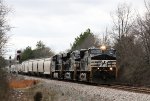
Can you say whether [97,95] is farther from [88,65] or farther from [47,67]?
[47,67]

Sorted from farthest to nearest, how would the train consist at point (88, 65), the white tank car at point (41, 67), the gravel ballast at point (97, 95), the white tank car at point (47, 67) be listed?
the white tank car at point (41, 67) → the white tank car at point (47, 67) → the train consist at point (88, 65) → the gravel ballast at point (97, 95)

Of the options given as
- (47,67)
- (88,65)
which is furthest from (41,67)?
(88,65)

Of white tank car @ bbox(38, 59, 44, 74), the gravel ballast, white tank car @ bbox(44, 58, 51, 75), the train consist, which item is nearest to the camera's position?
the gravel ballast

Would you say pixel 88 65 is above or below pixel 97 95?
above

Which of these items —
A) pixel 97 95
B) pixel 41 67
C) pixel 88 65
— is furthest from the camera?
pixel 41 67

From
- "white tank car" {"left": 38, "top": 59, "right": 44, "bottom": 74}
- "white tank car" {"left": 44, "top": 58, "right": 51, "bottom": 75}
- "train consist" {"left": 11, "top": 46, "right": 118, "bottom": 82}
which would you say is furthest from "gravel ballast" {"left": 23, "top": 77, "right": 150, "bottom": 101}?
"white tank car" {"left": 38, "top": 59, "right": 44, "bottom": 74}

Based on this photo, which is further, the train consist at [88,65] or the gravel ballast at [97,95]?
the train consist at [88,65]

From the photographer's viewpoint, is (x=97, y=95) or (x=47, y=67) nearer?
(x=97, y=95)

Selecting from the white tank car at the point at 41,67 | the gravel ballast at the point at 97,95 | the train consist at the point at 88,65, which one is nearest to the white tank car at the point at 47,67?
the white tank car at the point at 41,67

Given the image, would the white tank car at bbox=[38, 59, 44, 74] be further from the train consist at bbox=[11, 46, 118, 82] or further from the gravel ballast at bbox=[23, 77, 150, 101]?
the gravel ballast at bbox=[23, 77, 150, 101]

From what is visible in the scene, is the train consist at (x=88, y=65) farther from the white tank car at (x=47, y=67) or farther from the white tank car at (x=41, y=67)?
the white tank car at (x=41, y=67)

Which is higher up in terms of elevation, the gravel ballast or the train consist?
the train consist

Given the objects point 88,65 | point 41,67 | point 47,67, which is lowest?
point 88,65

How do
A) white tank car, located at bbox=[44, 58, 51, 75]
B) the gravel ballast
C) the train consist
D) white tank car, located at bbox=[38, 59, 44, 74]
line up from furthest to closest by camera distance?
white tank car, located at bbox=[38, 59, 44, 74] < white tank car, located at bbox=[44, 58, 51, 75] < the train consist < the gravel ballast
